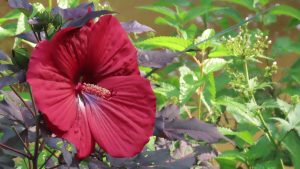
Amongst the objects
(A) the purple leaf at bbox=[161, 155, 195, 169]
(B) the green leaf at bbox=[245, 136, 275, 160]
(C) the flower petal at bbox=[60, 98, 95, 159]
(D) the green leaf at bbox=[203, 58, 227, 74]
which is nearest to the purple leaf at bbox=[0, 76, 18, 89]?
(C) the flower petal at bbox=[60, 98, 95, 159]

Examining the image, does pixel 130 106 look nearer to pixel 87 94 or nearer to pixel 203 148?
pixel 87 94

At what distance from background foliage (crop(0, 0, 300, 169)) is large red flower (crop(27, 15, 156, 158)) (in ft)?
0.11

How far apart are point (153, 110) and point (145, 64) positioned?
85 mm

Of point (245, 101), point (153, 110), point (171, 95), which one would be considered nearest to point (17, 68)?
point (153, 110)

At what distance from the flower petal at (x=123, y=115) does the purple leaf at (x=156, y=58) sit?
0.04m

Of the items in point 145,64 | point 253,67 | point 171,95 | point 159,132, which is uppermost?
point 145,64

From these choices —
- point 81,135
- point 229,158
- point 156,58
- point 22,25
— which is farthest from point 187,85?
point 81,135

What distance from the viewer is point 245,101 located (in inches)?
70.3

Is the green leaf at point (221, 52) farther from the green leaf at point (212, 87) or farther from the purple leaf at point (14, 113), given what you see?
the purple leaf at point (14, 113)

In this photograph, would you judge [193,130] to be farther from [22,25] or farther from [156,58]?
[22,25]

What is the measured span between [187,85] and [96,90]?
0.69m

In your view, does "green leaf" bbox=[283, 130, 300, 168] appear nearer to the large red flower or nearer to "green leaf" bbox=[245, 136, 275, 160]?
"green leaf" bbox=[245, 136, 275, 160]

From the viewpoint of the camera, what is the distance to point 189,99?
74.5 inches

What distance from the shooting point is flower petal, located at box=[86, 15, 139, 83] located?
0.96m
